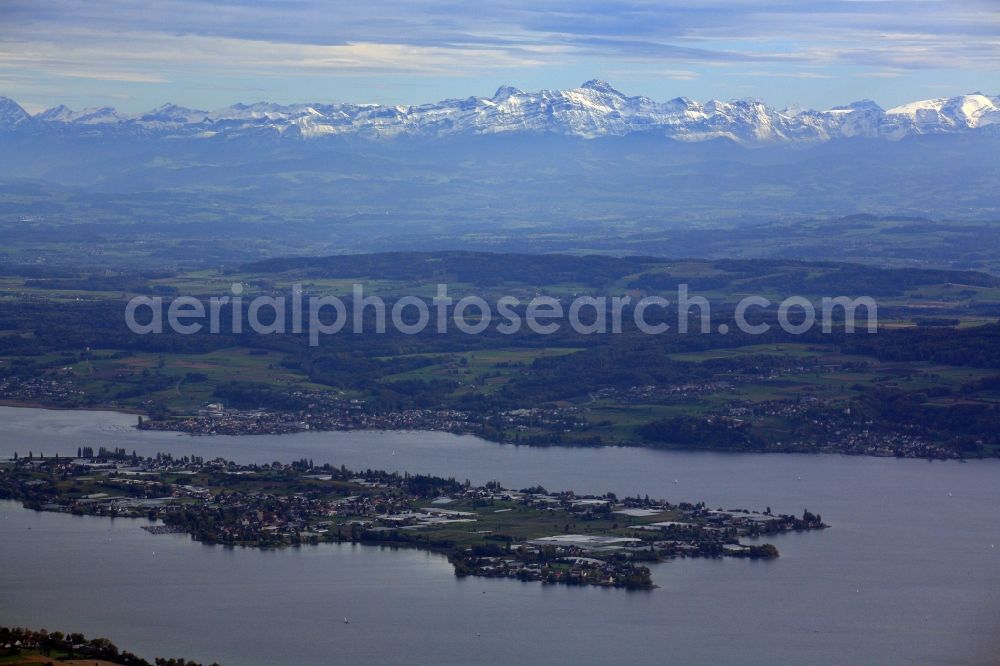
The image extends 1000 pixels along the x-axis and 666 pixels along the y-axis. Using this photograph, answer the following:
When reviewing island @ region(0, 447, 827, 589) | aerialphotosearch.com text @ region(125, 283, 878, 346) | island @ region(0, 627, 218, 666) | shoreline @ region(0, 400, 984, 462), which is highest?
aerialphotosearch.com text @ region(125, 283, 878, 346)

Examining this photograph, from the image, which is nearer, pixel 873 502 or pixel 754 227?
pixel 873 502

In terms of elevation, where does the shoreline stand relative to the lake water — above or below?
above

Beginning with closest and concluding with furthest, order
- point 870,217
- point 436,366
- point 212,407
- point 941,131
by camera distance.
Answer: point 212,407, point 436,366, point 870,217, point 941,131

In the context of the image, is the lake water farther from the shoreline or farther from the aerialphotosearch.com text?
the aerialphotosearch.com text

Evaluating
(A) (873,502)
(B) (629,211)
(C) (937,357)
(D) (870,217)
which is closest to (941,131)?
(B) (629,211)

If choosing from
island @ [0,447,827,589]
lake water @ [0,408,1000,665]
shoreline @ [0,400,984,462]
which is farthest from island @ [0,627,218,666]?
shoreline @ [0,400,984,462]

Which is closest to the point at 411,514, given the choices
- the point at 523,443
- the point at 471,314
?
the point at 523,443

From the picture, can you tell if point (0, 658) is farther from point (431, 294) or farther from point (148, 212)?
point (148, 212)

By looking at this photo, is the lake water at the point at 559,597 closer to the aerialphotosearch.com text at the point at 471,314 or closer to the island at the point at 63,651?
the island at the point at 63,651
